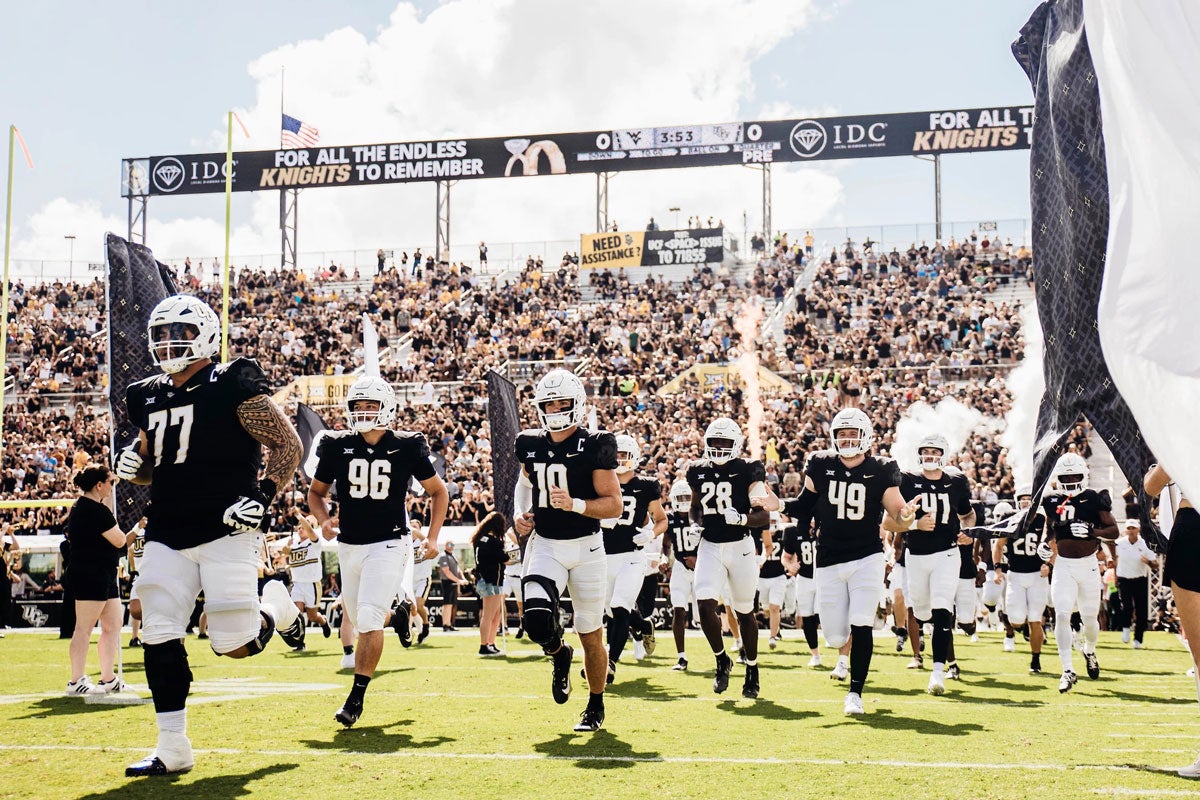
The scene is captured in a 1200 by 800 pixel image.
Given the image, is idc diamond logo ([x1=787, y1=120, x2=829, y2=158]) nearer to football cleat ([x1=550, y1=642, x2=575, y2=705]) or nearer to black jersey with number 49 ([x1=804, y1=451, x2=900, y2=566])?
black jersey with number 49 ([x1=804, y1=451, x2=900, y2=566])

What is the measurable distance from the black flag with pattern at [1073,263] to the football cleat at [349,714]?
13.9 ft

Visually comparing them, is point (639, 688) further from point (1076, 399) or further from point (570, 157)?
point (570, 157)

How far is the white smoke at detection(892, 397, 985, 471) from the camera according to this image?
2628cm

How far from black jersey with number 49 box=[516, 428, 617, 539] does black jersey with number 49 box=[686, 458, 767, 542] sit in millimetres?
2645

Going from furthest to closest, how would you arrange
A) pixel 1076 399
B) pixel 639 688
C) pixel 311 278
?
pixel 311 278
pixel 639 688
pixel 1076 399

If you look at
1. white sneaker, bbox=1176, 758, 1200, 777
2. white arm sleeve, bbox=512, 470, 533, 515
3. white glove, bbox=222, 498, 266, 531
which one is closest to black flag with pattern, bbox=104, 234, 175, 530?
white arm sleeve, bbox=512, 470, 533, 515

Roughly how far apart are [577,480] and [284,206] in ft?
142

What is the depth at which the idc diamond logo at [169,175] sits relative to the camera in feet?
160

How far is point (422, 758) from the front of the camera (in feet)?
21.1

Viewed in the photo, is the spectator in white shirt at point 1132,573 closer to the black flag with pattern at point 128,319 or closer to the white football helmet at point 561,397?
the white football helmet at point 561,397

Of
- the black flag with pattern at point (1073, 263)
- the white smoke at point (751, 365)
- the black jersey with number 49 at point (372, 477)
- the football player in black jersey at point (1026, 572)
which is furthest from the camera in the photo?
the white smoke at point (751, 365)

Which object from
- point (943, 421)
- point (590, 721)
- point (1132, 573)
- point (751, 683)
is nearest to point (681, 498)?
point (751, 683)

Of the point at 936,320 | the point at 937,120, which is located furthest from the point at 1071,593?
the point at 937,120

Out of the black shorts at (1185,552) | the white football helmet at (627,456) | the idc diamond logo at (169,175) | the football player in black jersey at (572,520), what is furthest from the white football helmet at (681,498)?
the idc diamond logo at (169,175)
